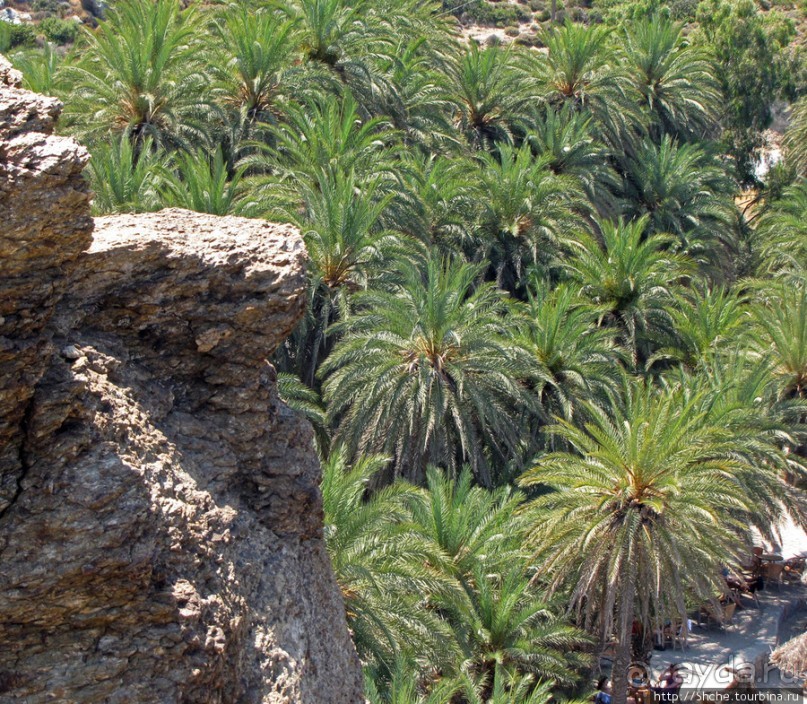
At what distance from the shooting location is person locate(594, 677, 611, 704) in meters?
14.7

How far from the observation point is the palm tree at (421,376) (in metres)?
16.4

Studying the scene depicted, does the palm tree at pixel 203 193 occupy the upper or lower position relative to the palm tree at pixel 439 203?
upper

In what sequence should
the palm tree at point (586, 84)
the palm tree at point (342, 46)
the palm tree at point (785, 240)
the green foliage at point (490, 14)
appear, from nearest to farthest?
the palm tree at point (342, 46), the palm tree at point (785, 240), the palm tree at point (586, 84), the green foliage at point (490, 14)

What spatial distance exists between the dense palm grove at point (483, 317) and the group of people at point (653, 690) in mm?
451

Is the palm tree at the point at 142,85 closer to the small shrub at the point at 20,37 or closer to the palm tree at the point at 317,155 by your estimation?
the palm tree at the point at 317,155

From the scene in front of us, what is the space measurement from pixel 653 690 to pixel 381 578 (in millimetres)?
5481

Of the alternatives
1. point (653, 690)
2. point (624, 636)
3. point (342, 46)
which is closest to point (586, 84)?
point (342, 46)

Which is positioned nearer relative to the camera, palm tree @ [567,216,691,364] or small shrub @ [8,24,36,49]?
palm tree @ [567,216,691,364]

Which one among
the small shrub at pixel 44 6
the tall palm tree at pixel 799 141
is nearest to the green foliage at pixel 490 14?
the small shrub at pixel 44 6

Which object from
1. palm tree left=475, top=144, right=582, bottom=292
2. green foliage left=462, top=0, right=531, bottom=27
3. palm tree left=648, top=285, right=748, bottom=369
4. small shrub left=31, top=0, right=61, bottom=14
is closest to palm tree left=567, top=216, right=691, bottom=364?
palm tree left=648, top=285, right=748, bottom=369

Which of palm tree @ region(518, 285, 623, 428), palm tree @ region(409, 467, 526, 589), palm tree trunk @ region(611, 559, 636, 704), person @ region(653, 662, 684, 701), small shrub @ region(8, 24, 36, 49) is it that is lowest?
person @ region(653, 662, 684, 701)

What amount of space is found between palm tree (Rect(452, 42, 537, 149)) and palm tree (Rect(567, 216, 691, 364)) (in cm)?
623

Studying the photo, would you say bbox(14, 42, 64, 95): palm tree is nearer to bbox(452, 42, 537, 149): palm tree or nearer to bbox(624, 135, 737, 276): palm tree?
bbox(452, 42, 537, 149): palm tree

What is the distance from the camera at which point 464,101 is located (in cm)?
2689
